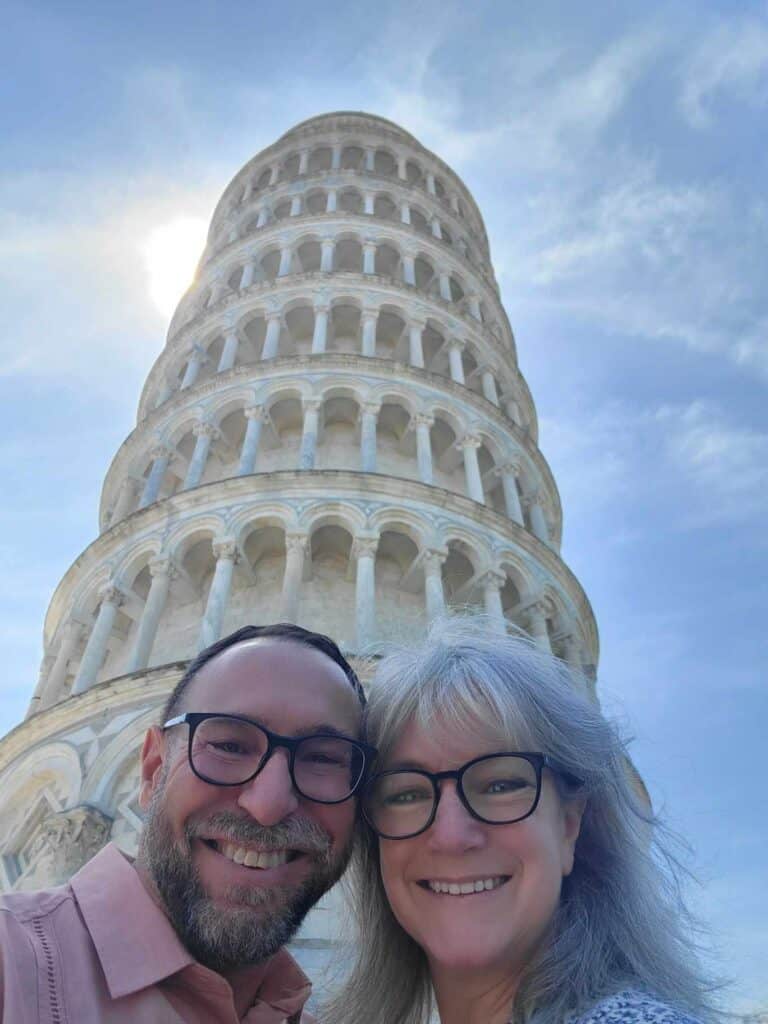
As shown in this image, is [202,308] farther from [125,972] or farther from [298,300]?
[125,972]

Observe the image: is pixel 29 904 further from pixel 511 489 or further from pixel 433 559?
pixel 511 489

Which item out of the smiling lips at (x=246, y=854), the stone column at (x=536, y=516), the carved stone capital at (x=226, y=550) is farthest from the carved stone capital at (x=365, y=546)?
the smiling lips at (x=246, y=854)

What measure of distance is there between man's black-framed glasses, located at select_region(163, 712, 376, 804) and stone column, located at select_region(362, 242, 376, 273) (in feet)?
68.1

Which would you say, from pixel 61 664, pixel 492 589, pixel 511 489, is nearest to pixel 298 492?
pixel 492 589

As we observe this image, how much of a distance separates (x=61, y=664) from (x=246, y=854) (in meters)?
13.6

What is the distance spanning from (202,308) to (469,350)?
8.25 metres

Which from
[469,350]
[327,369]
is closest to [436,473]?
[327,369]

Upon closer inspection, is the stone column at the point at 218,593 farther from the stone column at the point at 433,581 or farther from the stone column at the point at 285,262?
the stone column at the point at 285,262

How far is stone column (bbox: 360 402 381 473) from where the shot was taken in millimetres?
16188

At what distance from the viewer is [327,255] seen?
892 inches

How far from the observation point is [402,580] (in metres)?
15.4

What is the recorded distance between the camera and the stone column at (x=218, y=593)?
42.0ft

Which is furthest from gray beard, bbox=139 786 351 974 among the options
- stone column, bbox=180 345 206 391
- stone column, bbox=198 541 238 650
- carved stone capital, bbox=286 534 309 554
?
stone column, bbox=180 345 206 391

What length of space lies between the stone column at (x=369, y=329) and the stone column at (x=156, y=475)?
539cm
